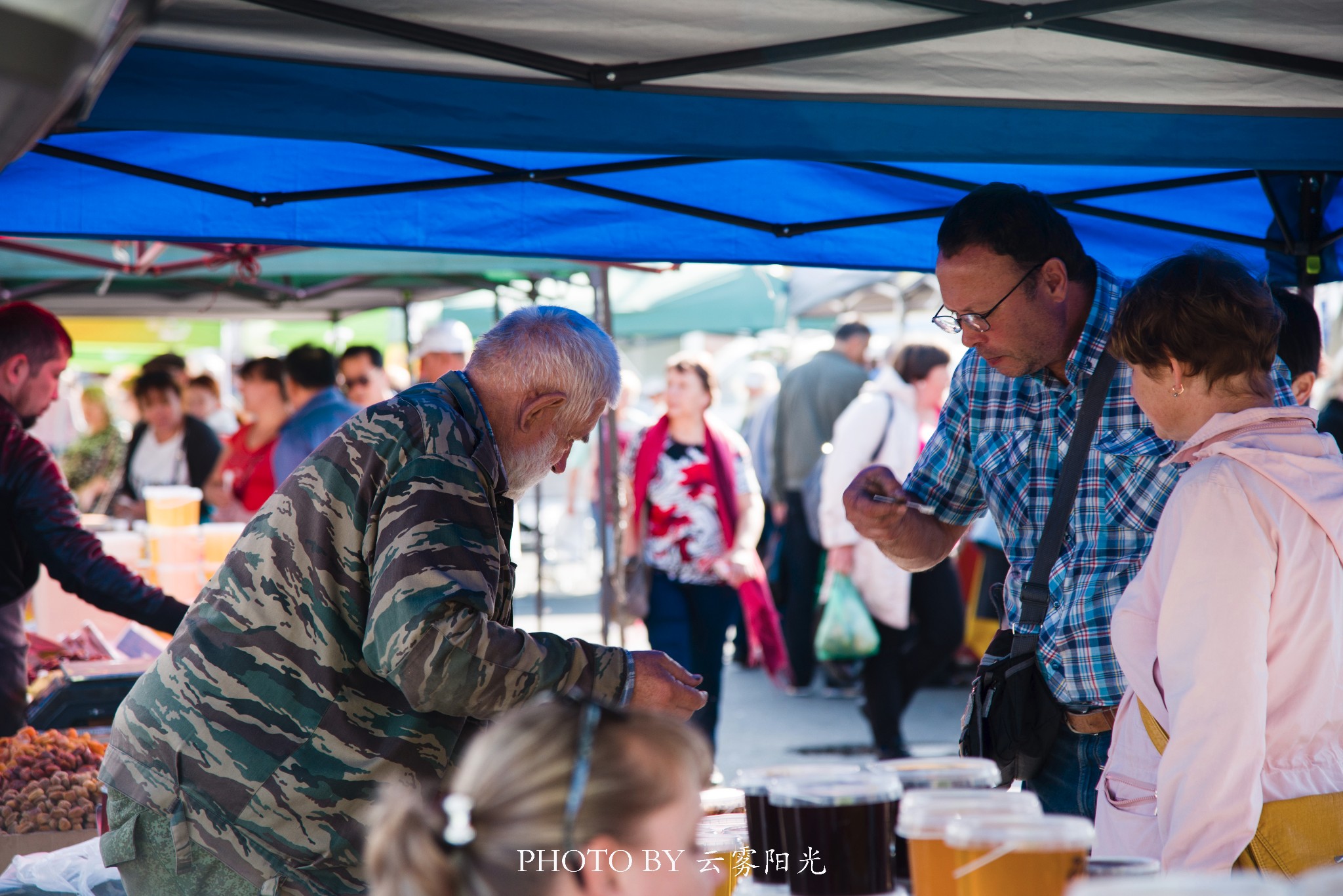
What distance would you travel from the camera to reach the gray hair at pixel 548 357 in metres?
2.22

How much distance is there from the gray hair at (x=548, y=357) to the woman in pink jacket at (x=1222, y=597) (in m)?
0.88

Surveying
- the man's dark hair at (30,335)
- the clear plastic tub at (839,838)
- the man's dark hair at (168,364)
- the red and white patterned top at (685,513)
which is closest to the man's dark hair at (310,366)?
the red and white patterned top at (685,513)

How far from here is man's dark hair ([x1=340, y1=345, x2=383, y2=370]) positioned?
7.78 meters

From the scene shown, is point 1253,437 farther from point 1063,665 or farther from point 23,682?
point 23,682

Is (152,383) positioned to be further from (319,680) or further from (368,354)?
(319,680)

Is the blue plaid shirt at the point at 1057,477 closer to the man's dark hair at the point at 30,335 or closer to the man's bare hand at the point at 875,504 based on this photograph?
the man's bare hand at the point at 875,504

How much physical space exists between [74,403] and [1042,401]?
16.0 meters

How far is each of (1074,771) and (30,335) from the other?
3147 millimetres

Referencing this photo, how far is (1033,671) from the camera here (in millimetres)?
2439

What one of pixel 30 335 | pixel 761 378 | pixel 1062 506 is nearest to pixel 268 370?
pixel 30 335

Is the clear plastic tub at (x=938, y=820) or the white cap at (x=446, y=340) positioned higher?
the white cap at (x=446, y=340)

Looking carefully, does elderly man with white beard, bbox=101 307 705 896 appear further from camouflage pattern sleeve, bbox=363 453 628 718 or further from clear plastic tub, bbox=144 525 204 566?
clear plastic tub, bbox=144 525 204 566

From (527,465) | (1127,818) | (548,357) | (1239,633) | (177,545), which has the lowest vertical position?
(1127,818)

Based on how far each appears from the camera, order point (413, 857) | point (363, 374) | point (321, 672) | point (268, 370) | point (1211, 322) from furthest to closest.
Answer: point (363, 374) → point (268, 370) → point (321, 672) → point (1211, 322) → point (413, 857)
